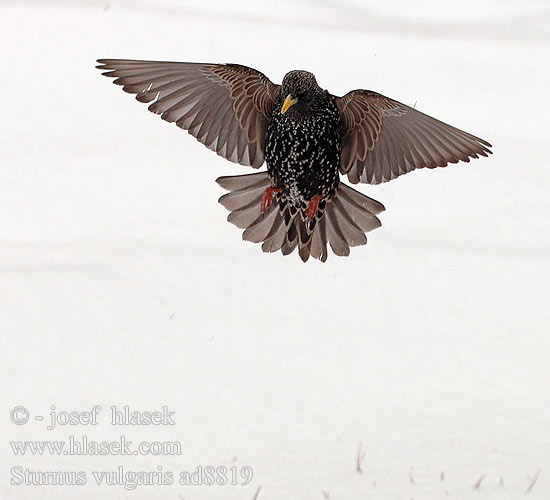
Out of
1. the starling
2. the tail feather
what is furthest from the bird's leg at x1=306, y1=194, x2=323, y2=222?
the tail feather

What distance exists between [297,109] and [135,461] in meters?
1.41

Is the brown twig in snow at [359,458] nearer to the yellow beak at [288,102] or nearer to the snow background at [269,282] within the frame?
the snow background at [269,282]

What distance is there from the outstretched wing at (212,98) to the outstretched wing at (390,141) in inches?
12.3

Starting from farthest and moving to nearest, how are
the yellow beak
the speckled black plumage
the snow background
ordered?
the snow background < the speckled black plumage < the yellow beak

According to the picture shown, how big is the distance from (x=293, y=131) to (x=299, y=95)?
15 centimetres

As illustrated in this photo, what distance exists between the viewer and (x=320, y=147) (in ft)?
12.5

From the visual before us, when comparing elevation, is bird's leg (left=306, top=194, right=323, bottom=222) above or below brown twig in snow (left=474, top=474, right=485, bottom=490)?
above

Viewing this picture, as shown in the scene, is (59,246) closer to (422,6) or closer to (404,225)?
(404,225)

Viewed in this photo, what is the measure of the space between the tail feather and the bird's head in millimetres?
458

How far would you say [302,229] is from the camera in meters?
4.07

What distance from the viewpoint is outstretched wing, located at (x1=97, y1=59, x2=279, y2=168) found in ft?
12.6

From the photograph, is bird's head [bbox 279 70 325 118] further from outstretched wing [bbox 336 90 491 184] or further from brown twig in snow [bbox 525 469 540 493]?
brown twig in snow [bbox 525 469 540 493]

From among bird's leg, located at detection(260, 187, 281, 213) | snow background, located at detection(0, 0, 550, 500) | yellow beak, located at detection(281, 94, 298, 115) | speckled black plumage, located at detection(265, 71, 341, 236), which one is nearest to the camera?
yellow beak, located at detection(281, 94, 298, 115)

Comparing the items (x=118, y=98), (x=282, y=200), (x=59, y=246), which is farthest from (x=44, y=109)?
(x=282, y=200)
